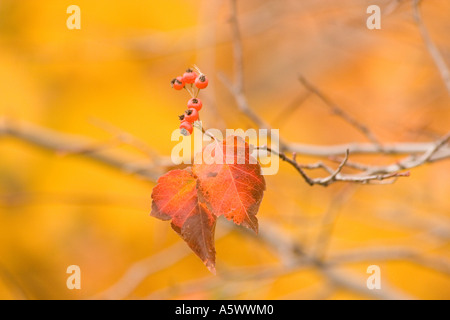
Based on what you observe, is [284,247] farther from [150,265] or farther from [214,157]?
[214,157]

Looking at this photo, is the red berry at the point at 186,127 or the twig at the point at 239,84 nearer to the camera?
the red berry at the point at 186,127

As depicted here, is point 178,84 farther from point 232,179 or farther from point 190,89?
point 232,179

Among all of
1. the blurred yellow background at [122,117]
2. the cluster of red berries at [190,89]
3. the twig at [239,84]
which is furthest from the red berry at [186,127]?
the blurred yellow background at [122,117]

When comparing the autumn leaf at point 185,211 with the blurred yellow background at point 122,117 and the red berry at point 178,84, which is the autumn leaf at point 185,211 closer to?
the red berry at point 178,84

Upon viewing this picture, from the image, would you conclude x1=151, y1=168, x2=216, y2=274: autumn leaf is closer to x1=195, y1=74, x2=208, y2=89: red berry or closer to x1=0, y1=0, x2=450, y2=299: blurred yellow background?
x1=195, y1=74, x2=208, y2=89: red berry

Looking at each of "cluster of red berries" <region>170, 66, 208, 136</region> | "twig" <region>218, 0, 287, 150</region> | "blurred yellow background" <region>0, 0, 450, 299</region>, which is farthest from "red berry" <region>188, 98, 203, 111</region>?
"blurred yellow background" <region>0, 0, 450, 299</region>

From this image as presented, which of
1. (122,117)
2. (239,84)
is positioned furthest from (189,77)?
(122,117)

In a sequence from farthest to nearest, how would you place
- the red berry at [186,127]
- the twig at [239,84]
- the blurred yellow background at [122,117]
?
the blurred yellow background at [122,117] < the twig at [239,84] < the red berry at [186,127]
